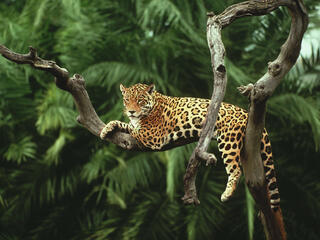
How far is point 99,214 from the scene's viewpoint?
460 inches

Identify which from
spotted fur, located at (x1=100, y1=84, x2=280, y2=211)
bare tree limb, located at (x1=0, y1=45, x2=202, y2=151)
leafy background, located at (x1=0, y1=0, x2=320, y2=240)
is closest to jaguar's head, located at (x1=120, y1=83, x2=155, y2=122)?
spotted fur, located at (x1=100, y1=84, x2=280, y2=211)

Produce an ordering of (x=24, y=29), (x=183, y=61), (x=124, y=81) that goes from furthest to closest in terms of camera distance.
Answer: (x=24, y=29) → (x=183, y=61) → (x=124, y=81)

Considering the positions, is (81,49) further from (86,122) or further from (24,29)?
(86,122)

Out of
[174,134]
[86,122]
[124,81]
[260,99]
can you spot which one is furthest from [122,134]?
[124,81]

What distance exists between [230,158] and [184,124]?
338 millimetres

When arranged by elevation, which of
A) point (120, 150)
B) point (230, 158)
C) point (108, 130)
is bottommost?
point (230, 158)

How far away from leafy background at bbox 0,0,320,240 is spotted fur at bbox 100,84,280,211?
17.1ft

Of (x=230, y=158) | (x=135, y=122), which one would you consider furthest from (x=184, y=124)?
(x=135, y=122)

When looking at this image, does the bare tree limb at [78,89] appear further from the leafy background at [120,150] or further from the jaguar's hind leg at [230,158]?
the leafy background at [120,150]

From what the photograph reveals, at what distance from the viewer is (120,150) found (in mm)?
10945

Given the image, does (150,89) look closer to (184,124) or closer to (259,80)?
(184,124)

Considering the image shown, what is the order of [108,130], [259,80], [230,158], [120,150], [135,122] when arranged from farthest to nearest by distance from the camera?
[120,150] < [108,130] < [135,122] < [259,80] < [230,158]

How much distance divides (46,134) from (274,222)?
28.6 feet

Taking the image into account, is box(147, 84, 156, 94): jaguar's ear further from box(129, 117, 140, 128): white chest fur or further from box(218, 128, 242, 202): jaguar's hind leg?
box(218, 128, 242, 202): jaguar's hind leg
